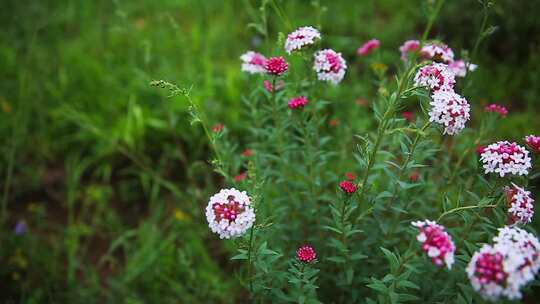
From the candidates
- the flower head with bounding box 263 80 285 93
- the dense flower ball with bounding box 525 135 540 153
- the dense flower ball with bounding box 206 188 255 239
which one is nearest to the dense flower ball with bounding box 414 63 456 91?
the dense flower ball with bounding box 525 135 540 153

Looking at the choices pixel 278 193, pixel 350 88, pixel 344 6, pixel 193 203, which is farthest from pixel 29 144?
pixel 344 6

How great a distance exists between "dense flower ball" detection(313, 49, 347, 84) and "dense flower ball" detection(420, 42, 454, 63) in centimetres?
38

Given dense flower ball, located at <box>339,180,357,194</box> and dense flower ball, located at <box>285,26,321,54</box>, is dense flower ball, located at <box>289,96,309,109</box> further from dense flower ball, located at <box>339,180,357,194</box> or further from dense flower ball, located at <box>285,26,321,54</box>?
dense flower ball, located at <box>339,180,357,194</box>

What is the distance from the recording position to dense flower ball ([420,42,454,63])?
6.88ft

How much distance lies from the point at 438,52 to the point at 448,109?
52 cm

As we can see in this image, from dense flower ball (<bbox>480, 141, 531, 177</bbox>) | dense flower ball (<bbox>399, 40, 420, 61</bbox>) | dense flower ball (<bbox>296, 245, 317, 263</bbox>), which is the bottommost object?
dense flower ball (<bbox>296, 245, 317, 263</bbox>)

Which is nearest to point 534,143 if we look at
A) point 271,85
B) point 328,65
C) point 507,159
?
point 507,159

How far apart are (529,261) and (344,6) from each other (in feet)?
12.5

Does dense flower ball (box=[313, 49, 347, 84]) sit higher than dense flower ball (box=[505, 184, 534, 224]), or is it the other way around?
dense flower ball (box=[313, 49, 347, 84])

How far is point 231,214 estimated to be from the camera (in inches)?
64.6

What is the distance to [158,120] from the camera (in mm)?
3607

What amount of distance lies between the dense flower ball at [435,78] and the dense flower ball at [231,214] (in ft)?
2.70

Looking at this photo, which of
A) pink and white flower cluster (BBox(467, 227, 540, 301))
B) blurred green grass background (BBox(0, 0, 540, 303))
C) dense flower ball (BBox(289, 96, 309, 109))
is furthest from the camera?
blurred green grass background (BBox(0, 0, 540, 303))

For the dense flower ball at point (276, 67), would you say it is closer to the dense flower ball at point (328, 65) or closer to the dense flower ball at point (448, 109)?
the dense flower ball at point (328, 65)
